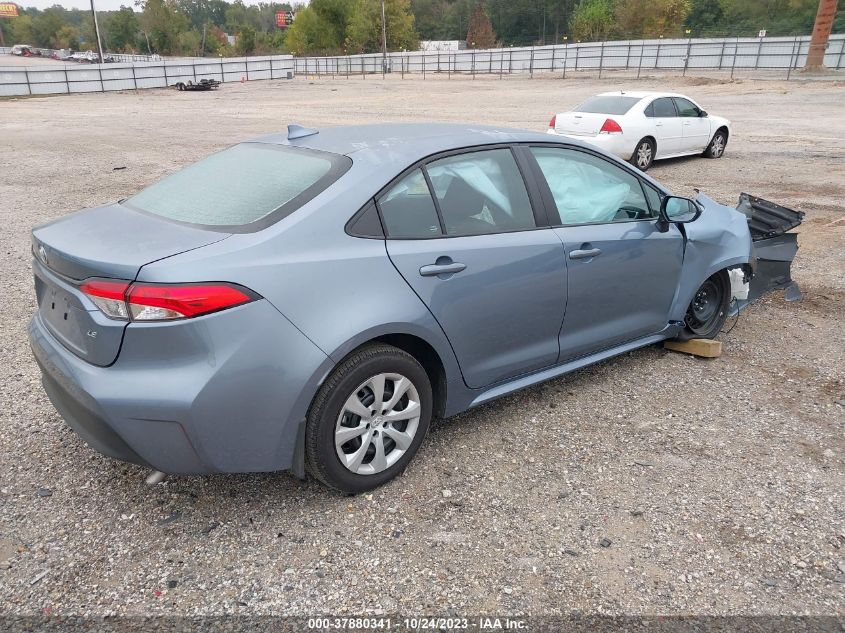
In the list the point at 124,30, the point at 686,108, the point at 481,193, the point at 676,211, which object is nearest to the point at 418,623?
the point at 481,193

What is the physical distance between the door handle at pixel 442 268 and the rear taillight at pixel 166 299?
0.82m

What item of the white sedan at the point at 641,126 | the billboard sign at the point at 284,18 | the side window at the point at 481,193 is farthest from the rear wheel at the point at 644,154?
the billboard sign at the point at 284,18

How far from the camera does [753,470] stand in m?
3.19

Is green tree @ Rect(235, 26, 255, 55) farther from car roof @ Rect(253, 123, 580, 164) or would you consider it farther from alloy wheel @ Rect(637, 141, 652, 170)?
car roof @ Rect(253, 123, 580, 164)

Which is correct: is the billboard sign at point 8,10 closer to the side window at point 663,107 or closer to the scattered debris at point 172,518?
the side window at point 663,107

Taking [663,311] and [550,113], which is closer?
[663,311]

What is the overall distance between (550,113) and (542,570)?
22845mm

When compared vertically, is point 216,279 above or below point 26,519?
above

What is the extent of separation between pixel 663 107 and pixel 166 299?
12362 millimetres

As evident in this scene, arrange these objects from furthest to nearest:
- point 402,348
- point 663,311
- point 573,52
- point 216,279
→ point 573,52
point 663,311
point 402,348
point 216,279

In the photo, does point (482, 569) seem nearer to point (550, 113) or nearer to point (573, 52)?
point (550, 113)

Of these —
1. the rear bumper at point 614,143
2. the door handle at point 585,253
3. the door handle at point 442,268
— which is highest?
the door handle at point 442,268

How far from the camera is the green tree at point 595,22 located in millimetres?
89062

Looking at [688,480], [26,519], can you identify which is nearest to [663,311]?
[688,480]
